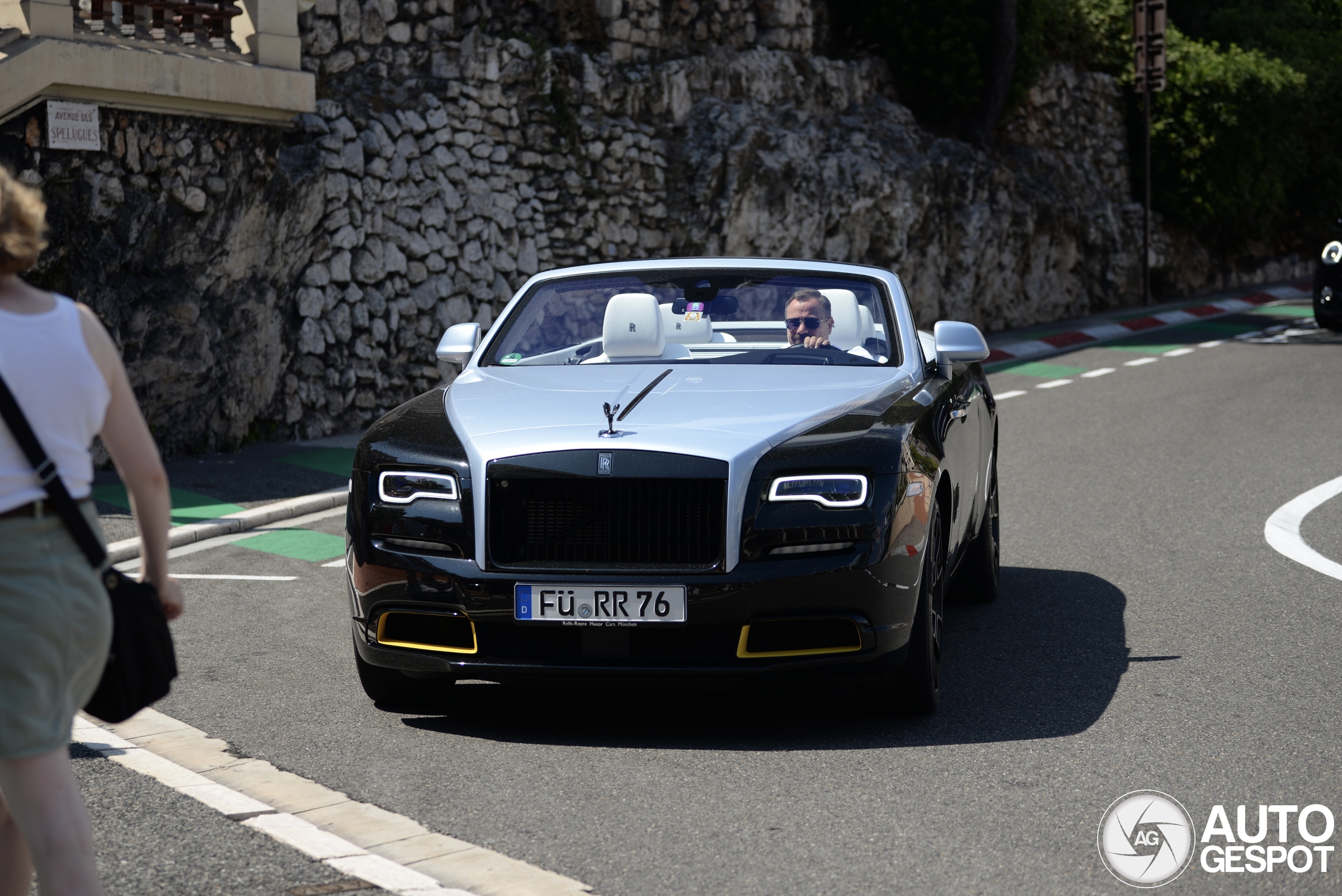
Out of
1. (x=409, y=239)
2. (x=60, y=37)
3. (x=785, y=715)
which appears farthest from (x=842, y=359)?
(x=409, y=239)

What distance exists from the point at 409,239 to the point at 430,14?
8.60ft

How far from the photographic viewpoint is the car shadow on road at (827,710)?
5293 millimetres

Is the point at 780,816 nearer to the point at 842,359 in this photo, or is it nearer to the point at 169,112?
the point at 842,359

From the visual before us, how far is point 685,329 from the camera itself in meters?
6.98

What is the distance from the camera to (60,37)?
38.8ft

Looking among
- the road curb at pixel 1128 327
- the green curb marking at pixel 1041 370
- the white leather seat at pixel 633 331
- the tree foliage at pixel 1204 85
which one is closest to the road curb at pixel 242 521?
the white leather seat at pixel 633 331

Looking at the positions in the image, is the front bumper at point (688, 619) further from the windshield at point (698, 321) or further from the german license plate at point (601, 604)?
the windshield at point (698, 321)

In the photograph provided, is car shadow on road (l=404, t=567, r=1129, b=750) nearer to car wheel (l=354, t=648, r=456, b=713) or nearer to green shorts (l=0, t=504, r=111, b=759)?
car wheel (l=354, t=648, r=456, b=713)

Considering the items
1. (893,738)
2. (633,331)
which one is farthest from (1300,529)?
(893,738)

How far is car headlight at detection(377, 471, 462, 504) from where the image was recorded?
5.24m

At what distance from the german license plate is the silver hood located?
0.72 ft

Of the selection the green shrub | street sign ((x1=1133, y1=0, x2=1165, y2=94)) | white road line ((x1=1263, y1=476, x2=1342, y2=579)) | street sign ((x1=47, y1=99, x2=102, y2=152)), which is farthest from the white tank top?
the green shrub

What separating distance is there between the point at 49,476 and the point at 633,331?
13.1 ft

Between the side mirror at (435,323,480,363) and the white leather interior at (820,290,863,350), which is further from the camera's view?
the side mirror at (435,323,480,363)
